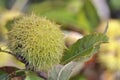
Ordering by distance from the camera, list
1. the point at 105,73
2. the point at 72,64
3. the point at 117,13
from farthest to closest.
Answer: the point at 117,13 → the point at 105,73 → the point at 72,64

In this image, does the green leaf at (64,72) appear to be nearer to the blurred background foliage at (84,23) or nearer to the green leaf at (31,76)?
the green leaf at (31,76)

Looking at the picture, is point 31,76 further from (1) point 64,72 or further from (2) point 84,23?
(2) point 84,23

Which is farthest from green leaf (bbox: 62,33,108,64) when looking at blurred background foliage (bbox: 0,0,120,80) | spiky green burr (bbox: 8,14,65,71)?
blurred background foliage (bbox: 0,0,120,80)

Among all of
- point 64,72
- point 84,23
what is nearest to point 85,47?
point 64,72

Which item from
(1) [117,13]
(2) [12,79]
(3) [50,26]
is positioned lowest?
(1) [117,13]

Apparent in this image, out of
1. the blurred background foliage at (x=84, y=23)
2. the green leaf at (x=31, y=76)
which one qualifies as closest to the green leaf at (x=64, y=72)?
the green leaf at (x=31, y=76)

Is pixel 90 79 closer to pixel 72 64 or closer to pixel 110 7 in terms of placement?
pixel 72 64

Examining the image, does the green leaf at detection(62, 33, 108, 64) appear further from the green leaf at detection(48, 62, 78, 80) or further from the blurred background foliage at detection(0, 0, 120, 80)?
the blurred background foliage at detection(0, 0, 120, 80)

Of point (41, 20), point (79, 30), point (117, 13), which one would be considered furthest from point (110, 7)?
point (41, 20)
